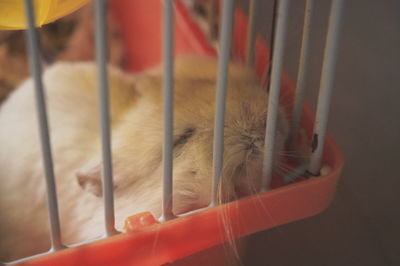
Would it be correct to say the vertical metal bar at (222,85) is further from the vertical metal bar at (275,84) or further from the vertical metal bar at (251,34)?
the vertical metal bar at (251,34)

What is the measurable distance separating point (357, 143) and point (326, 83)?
1.12 feet

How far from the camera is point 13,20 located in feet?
2.82

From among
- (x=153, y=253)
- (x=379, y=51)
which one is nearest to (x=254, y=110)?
(x=153, y=253)

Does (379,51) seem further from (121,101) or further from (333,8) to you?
(121,101)

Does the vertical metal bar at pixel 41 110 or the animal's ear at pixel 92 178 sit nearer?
the vertical metal bar at pixel 41 110

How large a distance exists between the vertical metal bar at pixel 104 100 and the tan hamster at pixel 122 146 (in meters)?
0.14

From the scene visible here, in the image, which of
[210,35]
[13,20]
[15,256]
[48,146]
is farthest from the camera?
[210,35]

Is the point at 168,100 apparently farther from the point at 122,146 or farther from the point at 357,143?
the point at 357,143

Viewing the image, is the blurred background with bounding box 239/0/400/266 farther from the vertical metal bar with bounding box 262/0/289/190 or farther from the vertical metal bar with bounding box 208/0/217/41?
the vertical metal bar with bounding box 208/0/217/41

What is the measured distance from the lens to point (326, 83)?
0.75m

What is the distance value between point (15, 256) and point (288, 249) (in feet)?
1.93

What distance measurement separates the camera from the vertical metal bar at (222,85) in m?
0.62

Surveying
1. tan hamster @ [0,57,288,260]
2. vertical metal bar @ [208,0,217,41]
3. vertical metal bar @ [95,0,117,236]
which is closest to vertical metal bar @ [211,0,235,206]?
tan hamster @ [0,57,288,260]

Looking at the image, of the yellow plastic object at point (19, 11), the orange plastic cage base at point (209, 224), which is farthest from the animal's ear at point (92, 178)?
the yellow plastic object at point (19, 11)
